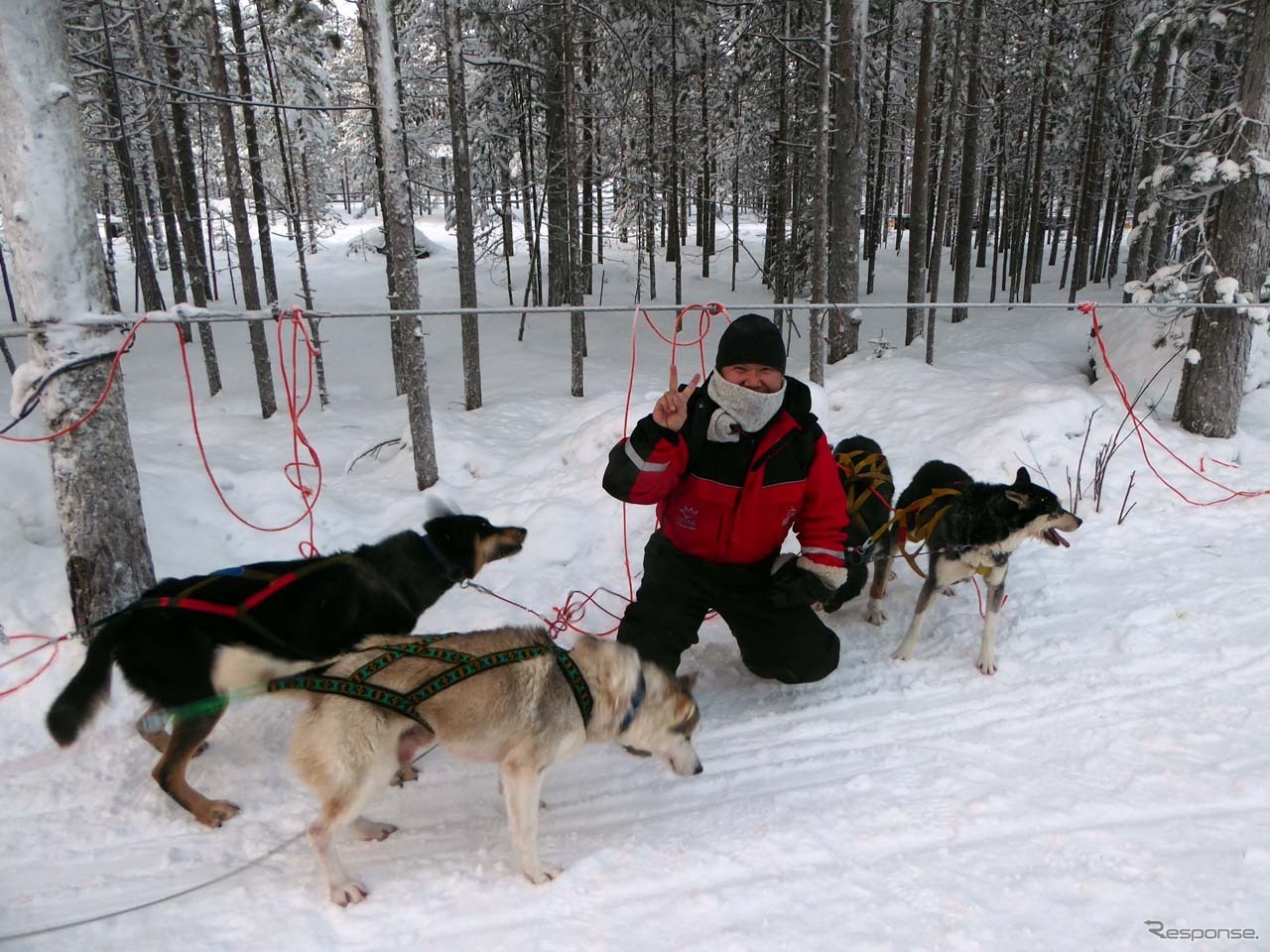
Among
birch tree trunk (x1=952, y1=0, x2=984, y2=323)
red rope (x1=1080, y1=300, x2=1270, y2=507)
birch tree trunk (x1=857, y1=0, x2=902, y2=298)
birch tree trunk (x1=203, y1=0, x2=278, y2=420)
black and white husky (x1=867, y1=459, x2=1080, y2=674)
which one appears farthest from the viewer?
birch tree trunk (x1=857, y1=0, x2=902, y2=298)

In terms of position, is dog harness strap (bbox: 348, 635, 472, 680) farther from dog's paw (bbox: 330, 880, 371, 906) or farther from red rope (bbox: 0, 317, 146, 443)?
red rope (bbox: 0, 317, 146, 443)

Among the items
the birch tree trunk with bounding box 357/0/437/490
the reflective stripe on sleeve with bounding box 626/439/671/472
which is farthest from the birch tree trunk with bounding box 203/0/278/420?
the reflective stripe on sleeve with bounding box 626/439/671/472

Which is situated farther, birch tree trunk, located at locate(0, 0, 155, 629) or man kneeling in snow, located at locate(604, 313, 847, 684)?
man kneeling in snow, located at locate(604, 313, 847, 684)

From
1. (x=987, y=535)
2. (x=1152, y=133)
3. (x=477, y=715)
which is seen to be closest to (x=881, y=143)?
(x=1152, y=133)

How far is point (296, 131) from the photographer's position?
2028 cm

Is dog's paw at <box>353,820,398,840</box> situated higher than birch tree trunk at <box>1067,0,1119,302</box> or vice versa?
birch tree trunk at <box>1067,0,1119,302</box>

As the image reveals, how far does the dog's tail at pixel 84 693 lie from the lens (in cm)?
268

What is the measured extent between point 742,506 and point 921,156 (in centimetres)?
1399

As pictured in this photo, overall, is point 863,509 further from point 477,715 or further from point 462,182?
point 462,182

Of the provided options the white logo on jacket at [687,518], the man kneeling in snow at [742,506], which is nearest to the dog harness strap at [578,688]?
the man kneeling in snow at [742,506]

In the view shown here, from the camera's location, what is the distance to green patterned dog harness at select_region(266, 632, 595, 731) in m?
2.47

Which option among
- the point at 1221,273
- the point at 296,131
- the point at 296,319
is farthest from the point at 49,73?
the point at 296,131

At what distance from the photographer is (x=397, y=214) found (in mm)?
8047

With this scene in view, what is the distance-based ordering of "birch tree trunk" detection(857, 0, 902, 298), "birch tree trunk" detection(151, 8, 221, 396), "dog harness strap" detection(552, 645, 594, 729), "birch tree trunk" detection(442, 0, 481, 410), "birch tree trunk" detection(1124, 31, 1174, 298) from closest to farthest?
"dog harness strap" detection(552, 645, 594, 729), "birch tree trunk" detection(442, 0, 481, 410), "birch tree trunk" detection(1124, 31, 1174, 298), "birch tree trunk" detection(151, 8, 221, 396), "birch tree trunk" detection(857, 0, 902, 298)
